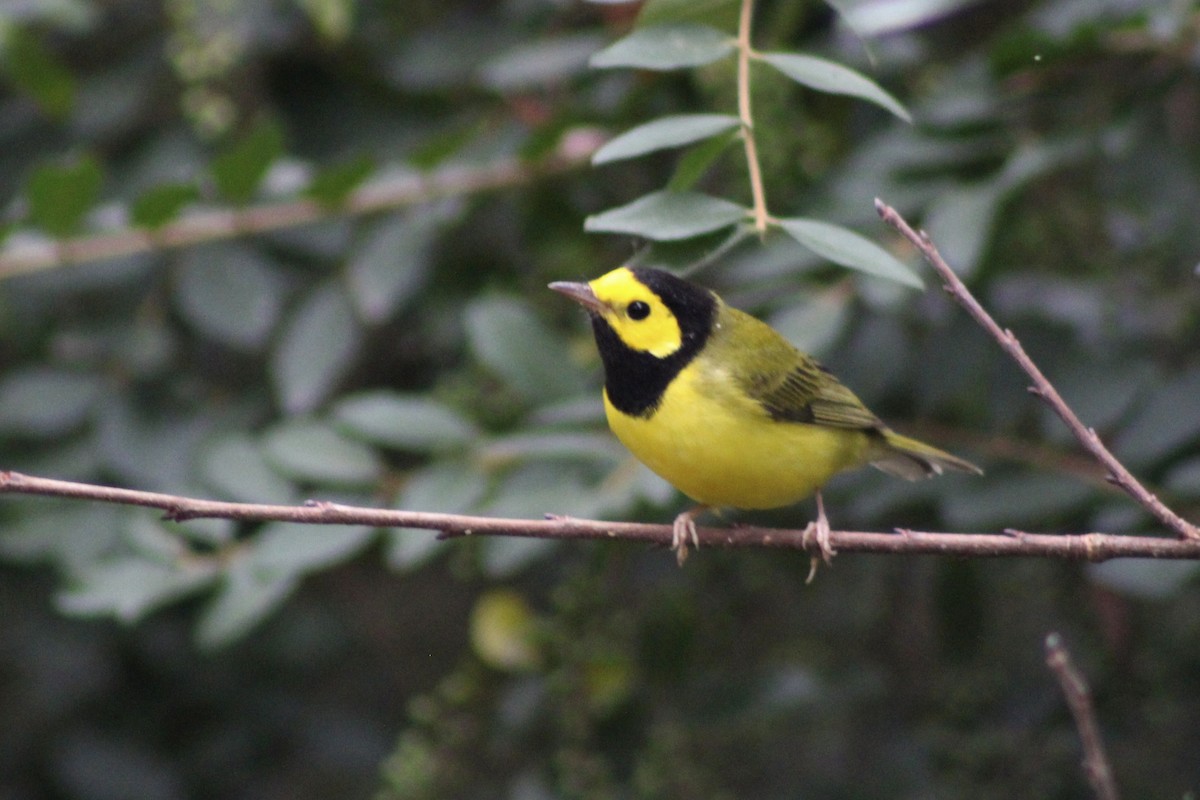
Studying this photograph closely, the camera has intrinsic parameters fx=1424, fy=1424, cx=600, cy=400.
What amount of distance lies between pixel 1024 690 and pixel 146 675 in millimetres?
2288

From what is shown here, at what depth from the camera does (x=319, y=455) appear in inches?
117

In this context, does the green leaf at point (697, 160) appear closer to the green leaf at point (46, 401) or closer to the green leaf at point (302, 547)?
the green leaf at point (302, 547)

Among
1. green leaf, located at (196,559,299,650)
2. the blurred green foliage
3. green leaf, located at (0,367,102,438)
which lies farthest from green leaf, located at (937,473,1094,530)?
green leaf, located at (0,367,102,438)

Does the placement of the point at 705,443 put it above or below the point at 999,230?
below

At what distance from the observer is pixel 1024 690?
356cm

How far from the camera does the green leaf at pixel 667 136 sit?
2.04 metres

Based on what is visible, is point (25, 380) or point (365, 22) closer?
point (25, 380)

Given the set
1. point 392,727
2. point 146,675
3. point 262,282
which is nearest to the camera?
point 262,282

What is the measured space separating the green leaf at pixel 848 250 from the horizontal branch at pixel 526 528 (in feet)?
1.16

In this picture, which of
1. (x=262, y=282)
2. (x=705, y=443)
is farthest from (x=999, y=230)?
(x=262, y=282)

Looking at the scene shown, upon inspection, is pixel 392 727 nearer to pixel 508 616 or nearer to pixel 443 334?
pixel 508 616

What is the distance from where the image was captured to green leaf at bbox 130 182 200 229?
2.88m

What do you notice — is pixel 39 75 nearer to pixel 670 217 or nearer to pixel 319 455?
pixel 319 455

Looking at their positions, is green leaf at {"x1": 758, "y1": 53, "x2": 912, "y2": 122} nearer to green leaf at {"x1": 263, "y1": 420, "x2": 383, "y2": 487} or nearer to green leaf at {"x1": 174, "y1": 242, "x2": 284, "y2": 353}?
green leaf at {"x1": 263, "y1": 420, "x2": 383, "y2": 487}
